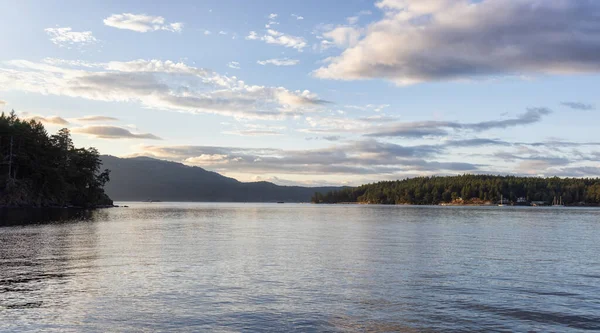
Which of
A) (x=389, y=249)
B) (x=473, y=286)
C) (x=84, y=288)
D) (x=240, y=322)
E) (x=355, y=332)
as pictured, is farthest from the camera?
(x=389, y=249)

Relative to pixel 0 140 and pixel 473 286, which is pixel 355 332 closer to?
pixel 473 286

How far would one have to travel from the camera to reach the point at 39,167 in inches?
6471

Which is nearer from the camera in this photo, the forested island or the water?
the water

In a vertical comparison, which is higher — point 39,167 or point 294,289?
point 39,167

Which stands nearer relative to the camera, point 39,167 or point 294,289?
point 294,289

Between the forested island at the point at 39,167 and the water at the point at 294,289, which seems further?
the forested island at the point at 39,167

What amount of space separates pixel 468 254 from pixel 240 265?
24.7m

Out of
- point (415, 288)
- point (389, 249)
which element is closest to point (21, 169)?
point (389, 249)

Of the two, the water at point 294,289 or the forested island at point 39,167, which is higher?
the forested island at point 39,167

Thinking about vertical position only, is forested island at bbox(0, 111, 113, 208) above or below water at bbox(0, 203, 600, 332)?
above

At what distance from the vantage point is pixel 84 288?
99.5 ft

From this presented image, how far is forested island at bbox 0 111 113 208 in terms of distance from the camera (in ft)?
505

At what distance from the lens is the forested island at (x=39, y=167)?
154 m

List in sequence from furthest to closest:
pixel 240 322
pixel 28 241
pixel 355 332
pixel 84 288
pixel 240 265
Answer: pixel 28 241, pixel 240 265, pixel 84 288, pixel 240 322, pixel 355 332
